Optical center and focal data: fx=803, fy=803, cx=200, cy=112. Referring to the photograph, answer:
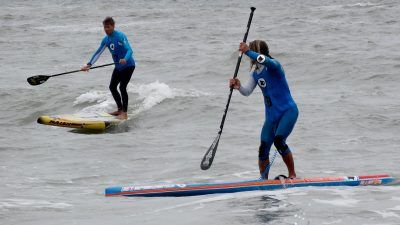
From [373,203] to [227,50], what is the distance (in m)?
18.3

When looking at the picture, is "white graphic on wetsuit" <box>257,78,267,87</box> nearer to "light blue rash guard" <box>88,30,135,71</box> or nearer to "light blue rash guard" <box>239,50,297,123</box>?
"light blue rash guard" <box>239,50,297,123</box>

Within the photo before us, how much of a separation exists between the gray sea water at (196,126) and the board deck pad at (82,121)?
22 cm

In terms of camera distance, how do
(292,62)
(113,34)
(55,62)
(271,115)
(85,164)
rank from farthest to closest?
(55,62), (292,62), (113,34), (85,164), (271,115)

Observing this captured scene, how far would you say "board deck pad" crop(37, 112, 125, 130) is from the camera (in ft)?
48.5

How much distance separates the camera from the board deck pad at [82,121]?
14.8 m

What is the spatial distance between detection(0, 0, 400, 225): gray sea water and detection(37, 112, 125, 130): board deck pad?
0.22 meters

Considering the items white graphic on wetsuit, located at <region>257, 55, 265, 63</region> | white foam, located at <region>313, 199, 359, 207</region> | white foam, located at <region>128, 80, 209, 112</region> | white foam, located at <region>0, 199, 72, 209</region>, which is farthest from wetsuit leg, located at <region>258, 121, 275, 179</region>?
white foam, located at <region>128, 80, 209, 112</region>

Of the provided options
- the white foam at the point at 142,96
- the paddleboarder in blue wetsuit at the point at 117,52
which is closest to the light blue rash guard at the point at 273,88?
the paddleboarder in blue wetsuit at the point at 117,52

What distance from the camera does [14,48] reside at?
1156 inches

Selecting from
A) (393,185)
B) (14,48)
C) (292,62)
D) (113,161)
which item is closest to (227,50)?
(292,62)

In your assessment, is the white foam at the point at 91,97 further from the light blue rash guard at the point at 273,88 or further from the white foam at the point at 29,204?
the light blue rash guard at the point at 273,88

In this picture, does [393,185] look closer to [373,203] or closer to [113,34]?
[373,203]

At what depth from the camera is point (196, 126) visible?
50.1 feet

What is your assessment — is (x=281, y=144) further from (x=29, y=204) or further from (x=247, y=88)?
(x=29, y=204)
